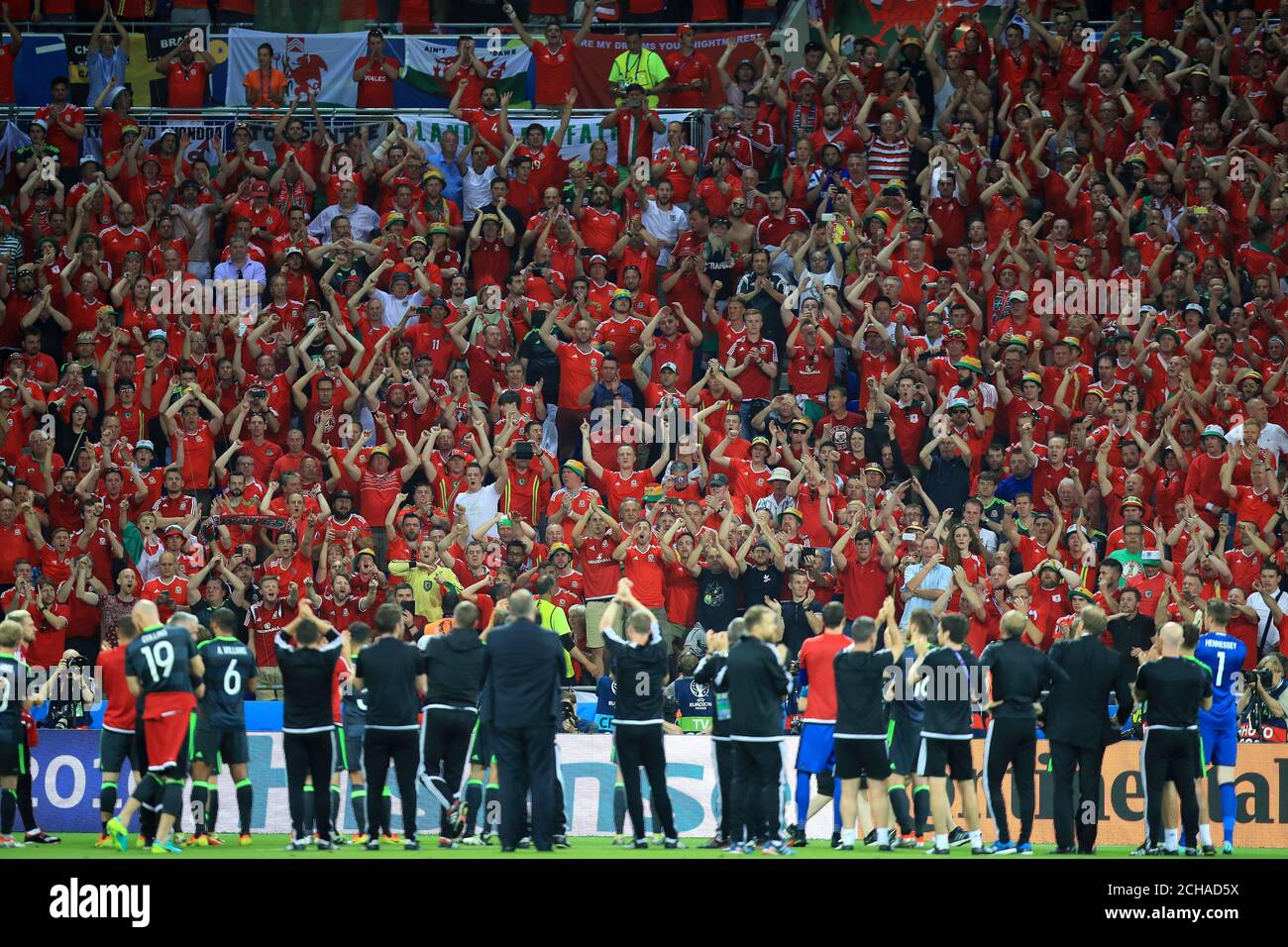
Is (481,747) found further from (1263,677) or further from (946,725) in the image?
(1263,677)

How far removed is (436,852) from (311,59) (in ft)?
48.6

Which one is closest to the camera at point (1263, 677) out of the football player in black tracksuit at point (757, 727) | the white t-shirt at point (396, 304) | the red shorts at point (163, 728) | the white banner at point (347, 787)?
the white banner at point (347, 787)

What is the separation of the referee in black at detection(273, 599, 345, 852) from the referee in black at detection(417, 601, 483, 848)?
0.88 metres

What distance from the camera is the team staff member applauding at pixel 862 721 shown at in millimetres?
15117

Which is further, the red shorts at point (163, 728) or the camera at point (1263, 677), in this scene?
the camera at point (1263, 677)

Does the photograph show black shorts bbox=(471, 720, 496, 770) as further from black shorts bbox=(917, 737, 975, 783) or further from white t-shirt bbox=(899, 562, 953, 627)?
white t-shirt bbox=(899, 562, 953, 627)

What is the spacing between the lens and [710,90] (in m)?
26.2

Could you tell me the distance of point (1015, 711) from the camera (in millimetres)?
15234

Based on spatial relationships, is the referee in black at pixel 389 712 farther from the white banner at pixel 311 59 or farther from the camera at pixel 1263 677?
the white banner at pixel 311 59

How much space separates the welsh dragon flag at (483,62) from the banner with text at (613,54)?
2.59ft

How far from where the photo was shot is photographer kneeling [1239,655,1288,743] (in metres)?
17.9

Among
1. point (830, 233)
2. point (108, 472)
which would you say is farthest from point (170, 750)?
point (830, 233)

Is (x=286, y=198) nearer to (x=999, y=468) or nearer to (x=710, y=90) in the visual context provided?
(x=710, y=90)

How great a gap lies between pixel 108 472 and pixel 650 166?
337 inches
